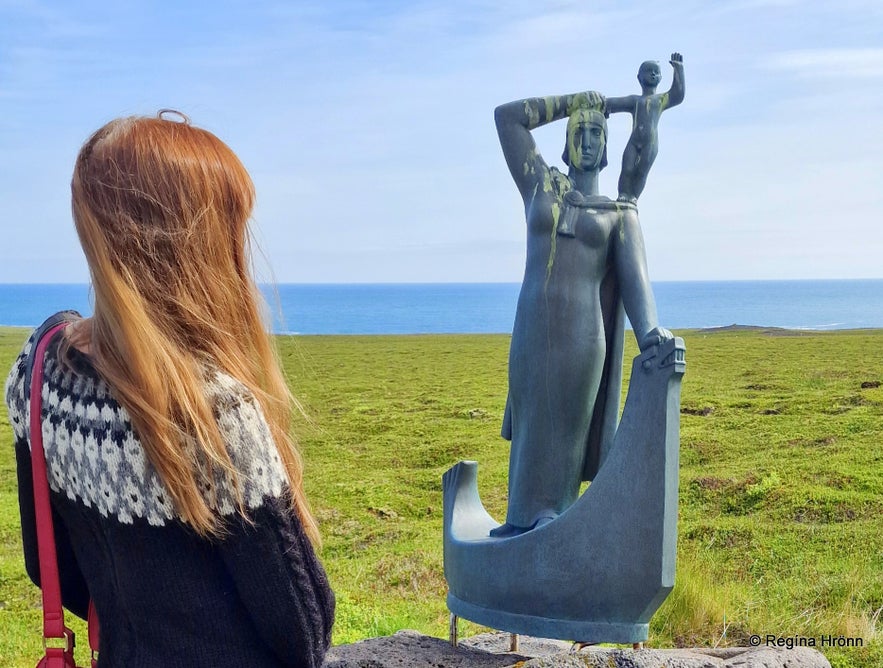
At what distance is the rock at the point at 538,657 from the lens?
396 cm

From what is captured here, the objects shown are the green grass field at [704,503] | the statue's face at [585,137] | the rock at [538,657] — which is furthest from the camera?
the green grass field at [704,503]

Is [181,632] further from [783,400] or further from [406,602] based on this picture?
[783,400]

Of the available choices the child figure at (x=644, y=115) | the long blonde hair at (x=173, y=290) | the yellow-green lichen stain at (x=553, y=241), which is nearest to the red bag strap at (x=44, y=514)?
the long blonde hair at (x=173, y=290)

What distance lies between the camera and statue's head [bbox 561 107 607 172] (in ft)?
14.4

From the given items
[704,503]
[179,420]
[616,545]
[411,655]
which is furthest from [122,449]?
[704,503]

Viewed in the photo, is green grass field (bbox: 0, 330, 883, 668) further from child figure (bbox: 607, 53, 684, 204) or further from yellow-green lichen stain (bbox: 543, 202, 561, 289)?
child figure (bbox: 607, 53, 684, 204)

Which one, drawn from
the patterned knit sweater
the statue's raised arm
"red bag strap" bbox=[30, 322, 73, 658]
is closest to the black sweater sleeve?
the patterned knit sweater

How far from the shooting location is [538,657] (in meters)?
4.20

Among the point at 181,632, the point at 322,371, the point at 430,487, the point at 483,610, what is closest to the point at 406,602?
the point at 483,610

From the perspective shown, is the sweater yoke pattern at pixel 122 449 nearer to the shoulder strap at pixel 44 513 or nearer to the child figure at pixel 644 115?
the shoulder strap at pixel 44 513

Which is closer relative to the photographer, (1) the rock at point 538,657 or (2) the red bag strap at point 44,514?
(2) the red bag strap at point 44,514

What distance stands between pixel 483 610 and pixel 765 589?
2.75 meters

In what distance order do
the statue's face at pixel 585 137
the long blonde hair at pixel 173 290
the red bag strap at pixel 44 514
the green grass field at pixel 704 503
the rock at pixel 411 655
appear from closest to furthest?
the long blonde hair at pixel 173 290 < the red bag strap at pixel 44 514 < the rock at pixel 411 655 < the statue's face at pixel 585 137 < the green grass field at pixel 704 503

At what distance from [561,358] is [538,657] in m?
1.44
